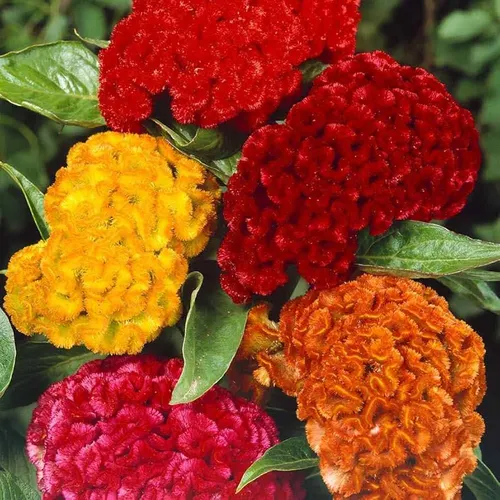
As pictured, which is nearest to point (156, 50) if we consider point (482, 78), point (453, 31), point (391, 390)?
point (391, 390)

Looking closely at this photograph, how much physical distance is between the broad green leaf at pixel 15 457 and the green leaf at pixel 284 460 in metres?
0.31

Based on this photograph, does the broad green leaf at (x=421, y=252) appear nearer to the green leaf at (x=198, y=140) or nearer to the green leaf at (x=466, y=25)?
the green leaf at (x=198, y=140)

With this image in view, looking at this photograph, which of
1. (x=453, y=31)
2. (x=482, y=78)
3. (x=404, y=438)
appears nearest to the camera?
(x=404, y=438)

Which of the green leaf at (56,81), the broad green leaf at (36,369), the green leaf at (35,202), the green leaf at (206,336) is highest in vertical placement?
the green leaf at (56,81)

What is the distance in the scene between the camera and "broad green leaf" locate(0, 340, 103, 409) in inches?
43.6

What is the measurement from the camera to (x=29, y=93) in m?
1.08

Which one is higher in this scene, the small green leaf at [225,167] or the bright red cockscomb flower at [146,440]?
the small green leaf at [225,167]

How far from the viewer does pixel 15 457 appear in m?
1.12

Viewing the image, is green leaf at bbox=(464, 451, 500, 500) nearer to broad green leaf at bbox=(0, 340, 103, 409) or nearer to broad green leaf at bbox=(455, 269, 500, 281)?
broad green leaf at bbox=(455, 269, 500, 281)

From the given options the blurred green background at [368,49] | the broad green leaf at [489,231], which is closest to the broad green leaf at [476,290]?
the blurred green background at [368,49]

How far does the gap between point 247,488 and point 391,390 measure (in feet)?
0.61

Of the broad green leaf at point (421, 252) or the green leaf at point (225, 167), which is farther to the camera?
the green leaf at point (225, 167)

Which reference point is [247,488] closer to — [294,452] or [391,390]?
[294,452]

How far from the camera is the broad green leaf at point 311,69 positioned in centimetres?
104
